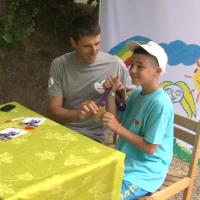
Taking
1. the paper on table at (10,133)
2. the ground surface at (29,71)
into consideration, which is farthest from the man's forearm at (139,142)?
the ground surface at (29,71)

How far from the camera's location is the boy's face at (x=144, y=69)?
201 centimetres

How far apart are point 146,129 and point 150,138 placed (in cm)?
7

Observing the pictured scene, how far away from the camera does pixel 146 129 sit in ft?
6.48

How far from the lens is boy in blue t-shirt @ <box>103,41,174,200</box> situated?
194 centimetres

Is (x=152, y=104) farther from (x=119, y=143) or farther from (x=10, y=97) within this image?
(x=10, y=97)

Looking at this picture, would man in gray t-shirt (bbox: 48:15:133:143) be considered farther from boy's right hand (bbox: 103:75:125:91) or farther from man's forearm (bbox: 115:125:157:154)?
man's forearm (bbox: 115:125:157:154)

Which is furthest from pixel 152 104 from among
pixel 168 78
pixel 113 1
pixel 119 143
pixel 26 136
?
pixel 113 1

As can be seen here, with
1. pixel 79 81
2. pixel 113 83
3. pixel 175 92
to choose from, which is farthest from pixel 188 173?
pixel 175 92

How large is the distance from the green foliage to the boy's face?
143 inches

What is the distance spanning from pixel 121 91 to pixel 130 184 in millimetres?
594

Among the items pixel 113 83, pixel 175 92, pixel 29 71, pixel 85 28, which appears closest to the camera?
pixel 113 83

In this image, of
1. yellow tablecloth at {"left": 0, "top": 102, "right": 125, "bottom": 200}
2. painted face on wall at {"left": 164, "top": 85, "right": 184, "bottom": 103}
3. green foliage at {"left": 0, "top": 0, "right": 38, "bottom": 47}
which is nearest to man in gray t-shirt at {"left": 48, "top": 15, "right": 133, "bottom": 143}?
yellow tablecloth at {"left": 0, "top": 102, "right": 125, "bottom": 200}

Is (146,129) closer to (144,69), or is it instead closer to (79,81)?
(144,69)

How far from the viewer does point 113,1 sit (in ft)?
12.1
